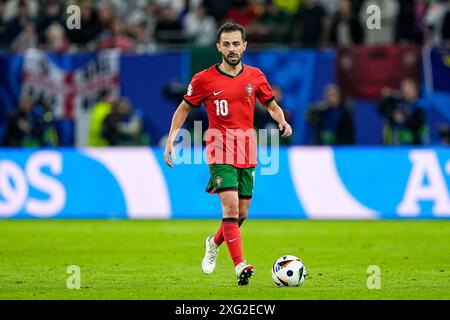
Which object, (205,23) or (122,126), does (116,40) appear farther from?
(122,126)

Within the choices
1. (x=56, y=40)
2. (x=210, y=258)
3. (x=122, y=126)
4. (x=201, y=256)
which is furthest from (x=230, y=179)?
(x=56, y=40)

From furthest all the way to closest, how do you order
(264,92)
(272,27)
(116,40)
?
1. (116,40)
2. (272,27)
3. (264,92)

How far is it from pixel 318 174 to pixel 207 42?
16.9ft

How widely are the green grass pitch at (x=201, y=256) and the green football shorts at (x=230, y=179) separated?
940 millimetres

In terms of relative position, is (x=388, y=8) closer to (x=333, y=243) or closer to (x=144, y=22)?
(x=144, y=22)

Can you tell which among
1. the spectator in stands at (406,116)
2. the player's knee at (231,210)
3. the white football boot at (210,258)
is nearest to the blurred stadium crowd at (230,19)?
the spectator in stands at (406,116)

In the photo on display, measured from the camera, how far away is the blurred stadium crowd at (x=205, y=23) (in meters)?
22.5

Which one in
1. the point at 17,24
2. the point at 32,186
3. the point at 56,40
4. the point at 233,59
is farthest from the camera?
the point at 17,24

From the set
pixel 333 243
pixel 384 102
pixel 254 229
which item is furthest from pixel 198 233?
pixel 384 102

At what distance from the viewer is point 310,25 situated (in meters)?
22.7

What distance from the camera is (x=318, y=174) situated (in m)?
19.4

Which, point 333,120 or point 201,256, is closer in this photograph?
point 201,256

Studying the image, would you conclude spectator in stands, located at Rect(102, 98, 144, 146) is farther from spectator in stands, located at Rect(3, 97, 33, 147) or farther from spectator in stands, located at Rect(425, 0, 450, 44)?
spectator in stands, located at Rect(425, 0, 450, 44)

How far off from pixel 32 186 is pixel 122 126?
3430mm
